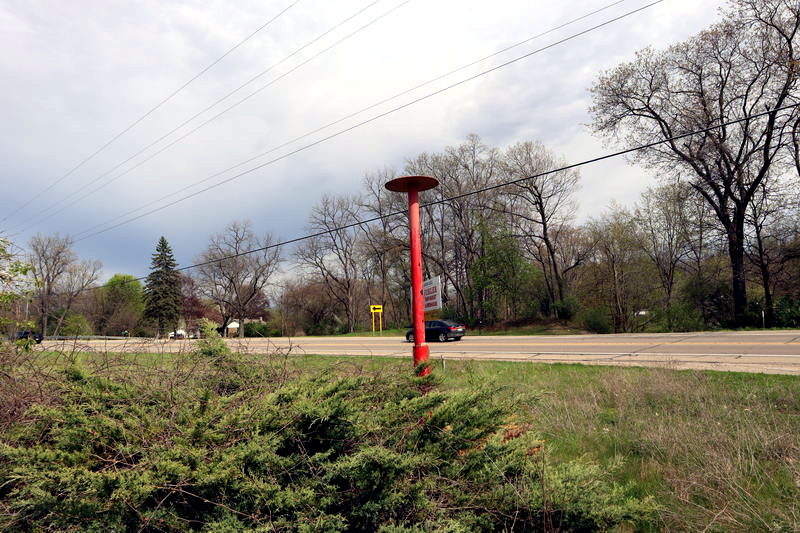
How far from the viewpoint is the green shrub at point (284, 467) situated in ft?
7.36

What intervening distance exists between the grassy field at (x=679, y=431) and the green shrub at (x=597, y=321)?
18473 mm

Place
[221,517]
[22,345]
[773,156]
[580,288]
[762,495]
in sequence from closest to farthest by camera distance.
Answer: [221,517] → [762,495] → [22,345] → [773,156] → [580,288]

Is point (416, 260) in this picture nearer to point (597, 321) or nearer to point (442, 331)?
point (442, 331)

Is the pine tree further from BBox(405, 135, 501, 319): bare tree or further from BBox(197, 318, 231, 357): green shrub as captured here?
BBox(197, 318, 231, 357): green shrub

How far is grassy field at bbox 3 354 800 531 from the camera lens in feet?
10.8

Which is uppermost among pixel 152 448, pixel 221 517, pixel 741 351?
pixel 152 448

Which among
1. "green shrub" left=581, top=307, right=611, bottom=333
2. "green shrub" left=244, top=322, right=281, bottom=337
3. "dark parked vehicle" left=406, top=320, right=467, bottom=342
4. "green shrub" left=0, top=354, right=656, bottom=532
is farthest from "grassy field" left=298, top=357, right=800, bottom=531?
"green shrub" left=581, top=307, right=611, bottom=333

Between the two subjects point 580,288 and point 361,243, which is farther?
point 361,243

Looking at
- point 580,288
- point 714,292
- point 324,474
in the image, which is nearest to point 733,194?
point 714,292

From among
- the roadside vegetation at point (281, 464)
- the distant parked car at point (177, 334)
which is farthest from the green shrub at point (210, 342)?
the roadside vegetation at point (281, 464)

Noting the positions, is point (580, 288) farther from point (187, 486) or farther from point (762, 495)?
point (187, 486)

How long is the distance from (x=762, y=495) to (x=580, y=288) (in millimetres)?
30391

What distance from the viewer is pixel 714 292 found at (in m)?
24.7

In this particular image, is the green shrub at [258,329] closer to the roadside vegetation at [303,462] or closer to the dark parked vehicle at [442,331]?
the roadside vegetation at [303,462]
